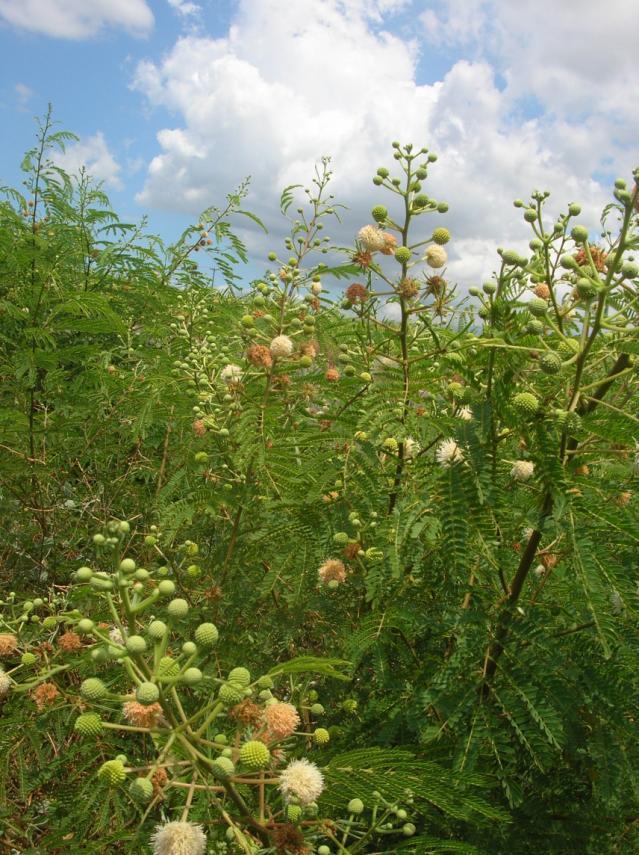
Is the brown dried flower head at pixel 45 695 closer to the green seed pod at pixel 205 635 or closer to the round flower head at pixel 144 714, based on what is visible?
the round flower head at pixel 144 714

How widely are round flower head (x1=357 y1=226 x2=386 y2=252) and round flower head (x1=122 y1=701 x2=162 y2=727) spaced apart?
5.89 ft

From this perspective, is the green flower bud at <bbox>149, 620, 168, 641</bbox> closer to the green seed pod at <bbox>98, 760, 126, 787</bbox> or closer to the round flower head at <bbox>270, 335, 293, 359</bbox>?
the green seed pod at <bbox>98, 760, 126, 787</bbox>

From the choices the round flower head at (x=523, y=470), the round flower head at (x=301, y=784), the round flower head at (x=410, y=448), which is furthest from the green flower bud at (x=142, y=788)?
the round flower head at (x=410, y=448)

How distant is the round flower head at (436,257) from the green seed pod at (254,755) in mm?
1780

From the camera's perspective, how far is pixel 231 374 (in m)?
2.81

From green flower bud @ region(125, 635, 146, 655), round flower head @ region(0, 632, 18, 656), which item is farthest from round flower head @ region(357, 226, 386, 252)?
round flower head @ region(0, 632, 18, 656)

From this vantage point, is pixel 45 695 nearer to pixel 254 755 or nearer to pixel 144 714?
pixel 144 714

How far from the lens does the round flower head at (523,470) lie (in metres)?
1.93

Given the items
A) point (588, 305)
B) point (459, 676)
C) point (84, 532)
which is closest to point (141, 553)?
point (84, 532)

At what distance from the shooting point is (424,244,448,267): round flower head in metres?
2.47

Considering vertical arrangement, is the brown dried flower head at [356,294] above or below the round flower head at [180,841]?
above

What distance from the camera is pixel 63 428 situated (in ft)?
13.9

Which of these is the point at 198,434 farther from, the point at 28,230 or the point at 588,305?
the point at 28,230

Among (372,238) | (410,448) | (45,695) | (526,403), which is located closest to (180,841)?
(45,695)
